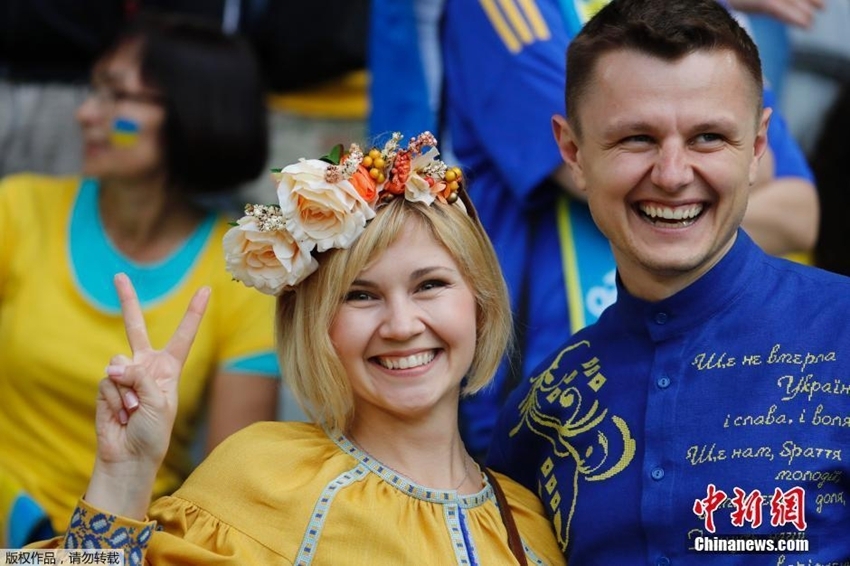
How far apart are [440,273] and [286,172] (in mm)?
412

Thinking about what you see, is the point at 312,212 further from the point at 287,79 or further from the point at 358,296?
the point at 287,79

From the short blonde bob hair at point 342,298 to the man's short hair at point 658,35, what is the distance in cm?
37

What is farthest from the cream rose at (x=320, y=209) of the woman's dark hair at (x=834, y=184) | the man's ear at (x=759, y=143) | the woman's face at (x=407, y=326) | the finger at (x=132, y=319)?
the woman's dark hair at (x=834, y=184)

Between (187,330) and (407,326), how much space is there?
481 millimetres

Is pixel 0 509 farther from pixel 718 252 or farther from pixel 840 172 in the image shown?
pixel 840 172

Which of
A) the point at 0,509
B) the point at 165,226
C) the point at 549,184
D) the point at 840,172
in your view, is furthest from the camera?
the point at 840,172

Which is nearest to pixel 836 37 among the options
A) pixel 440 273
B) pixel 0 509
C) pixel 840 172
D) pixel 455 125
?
pixel 840 172

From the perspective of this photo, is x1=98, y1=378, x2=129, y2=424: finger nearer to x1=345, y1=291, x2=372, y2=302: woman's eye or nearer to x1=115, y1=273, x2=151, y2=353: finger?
x1=115, y1=273, x2=151, y2=353: finger

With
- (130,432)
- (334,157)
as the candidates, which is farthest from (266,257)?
(130,432)

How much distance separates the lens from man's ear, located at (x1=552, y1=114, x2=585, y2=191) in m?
3.58

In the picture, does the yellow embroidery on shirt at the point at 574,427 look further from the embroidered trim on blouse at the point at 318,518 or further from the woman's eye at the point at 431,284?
the embroidered trim on blouse at the point at 318,518

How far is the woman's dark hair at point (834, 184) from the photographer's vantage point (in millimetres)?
5477

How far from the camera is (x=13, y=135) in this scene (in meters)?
5.92

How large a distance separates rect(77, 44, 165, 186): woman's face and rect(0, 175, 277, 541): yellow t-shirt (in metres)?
0.20
